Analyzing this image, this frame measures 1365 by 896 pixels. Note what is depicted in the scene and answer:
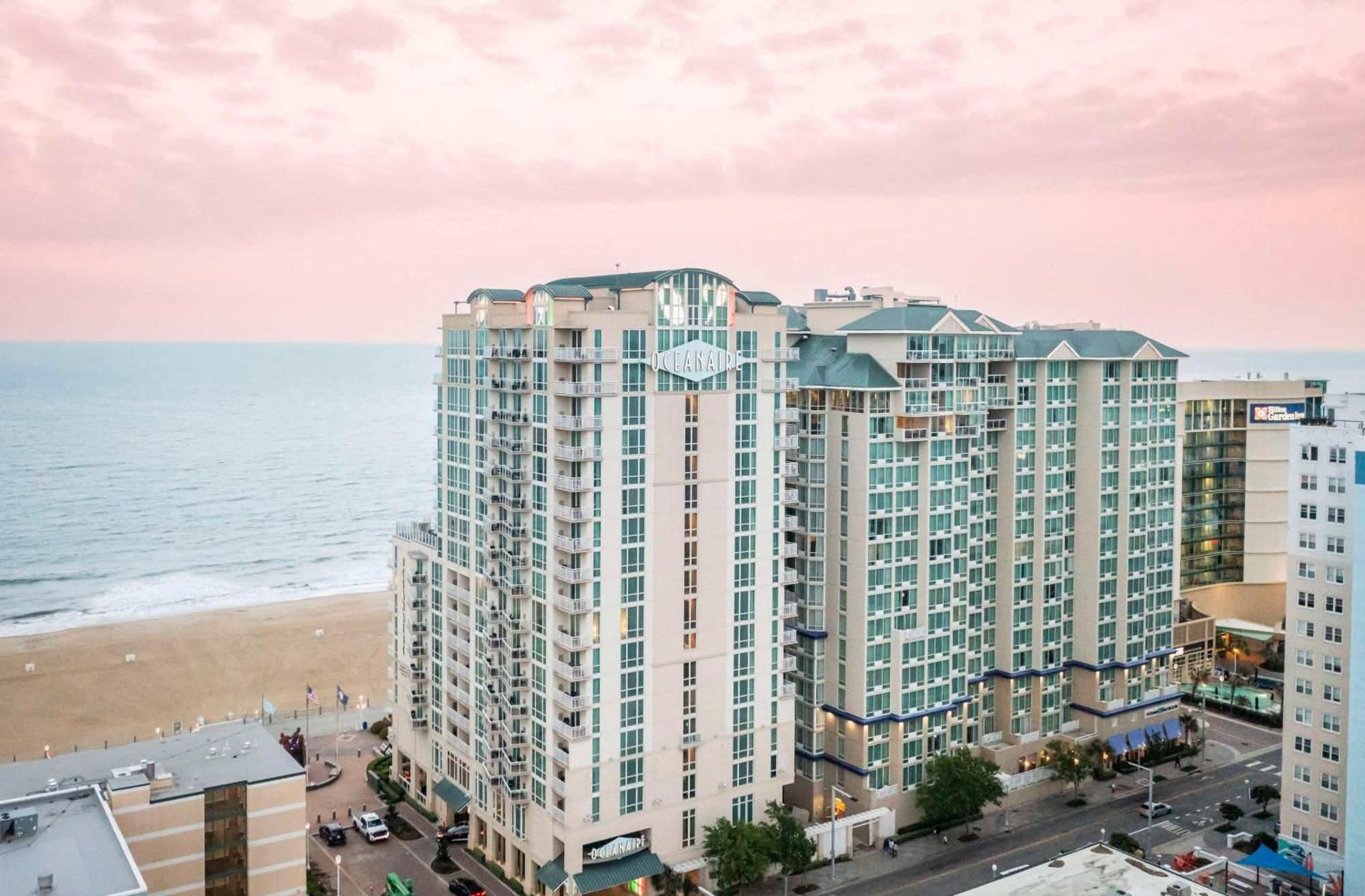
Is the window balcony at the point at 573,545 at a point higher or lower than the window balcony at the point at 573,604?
higher

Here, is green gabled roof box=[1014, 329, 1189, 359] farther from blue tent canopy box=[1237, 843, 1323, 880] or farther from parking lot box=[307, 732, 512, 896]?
parking lot box=[307, 732, 512, 896]

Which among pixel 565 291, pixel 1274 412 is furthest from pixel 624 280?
pixel 1274 412

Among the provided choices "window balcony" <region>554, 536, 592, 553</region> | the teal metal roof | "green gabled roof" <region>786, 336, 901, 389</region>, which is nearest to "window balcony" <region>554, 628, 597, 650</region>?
"window balcony" <region>554, 536, 592, 553</region>

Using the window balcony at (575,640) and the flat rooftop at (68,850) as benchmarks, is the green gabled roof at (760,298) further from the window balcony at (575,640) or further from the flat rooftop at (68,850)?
the flat rooftop at (68,850)

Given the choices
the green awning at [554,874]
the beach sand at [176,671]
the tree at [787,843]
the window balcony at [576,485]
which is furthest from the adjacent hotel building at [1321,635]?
the beach sand at [176,671]

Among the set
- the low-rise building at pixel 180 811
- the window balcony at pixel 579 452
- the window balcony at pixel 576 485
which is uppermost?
the window balcony at pixel 579 452

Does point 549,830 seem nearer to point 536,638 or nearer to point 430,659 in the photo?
point 536,638
